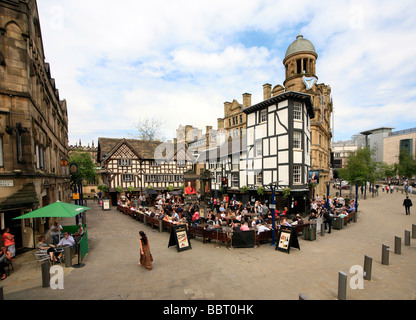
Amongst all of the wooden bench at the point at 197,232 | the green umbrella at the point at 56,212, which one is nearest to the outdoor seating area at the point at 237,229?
the wooden bench at the point at 197,232

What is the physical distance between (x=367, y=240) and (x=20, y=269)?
651 inches

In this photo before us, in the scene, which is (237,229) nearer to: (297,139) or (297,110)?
(297,139)

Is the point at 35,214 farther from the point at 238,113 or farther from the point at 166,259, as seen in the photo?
the point at 238,113

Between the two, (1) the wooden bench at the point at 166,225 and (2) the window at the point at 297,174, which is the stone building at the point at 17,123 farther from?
(2) the window at the point at 297,174

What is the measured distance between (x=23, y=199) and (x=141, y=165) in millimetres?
21705

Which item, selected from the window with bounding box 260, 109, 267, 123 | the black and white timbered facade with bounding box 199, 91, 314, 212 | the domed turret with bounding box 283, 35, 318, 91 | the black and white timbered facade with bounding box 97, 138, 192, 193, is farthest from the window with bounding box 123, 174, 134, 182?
the domed turret with bounding box 283, 35, 318, 91

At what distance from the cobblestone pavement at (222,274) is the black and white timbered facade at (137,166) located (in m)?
18.5

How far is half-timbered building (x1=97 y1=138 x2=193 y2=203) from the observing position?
1147 inches

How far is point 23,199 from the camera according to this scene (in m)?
9.59

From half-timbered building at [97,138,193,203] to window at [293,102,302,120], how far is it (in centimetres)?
1930

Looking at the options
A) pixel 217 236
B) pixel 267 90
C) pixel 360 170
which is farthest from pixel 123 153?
pixel 360 170

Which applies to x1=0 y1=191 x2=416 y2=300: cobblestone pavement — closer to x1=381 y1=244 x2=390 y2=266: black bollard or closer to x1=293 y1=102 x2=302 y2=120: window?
x1=381 y1=244 x2=390 y2=266: black bollard

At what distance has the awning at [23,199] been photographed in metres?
9.15
